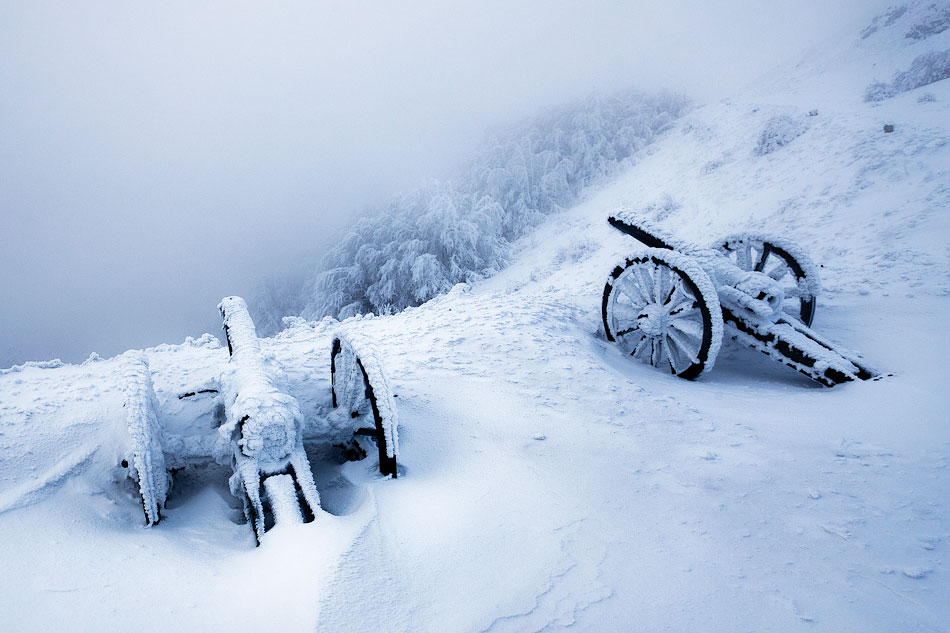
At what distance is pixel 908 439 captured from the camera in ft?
8.97

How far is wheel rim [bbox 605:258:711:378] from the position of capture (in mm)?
4684

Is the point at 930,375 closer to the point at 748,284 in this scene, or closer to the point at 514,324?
the point at 748,284

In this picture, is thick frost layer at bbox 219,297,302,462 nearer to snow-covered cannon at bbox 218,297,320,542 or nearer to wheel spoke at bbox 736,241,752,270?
snow-covered cannon at bbox 218,297,320,542

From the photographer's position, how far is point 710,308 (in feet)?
13.3

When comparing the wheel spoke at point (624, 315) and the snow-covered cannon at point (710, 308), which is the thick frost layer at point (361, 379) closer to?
the snow-covered cannon at point (710, 308)

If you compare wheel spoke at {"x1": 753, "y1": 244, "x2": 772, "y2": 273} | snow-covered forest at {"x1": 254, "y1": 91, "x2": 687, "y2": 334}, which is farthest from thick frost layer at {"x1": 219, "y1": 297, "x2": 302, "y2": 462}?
snow-covered forest at {"x1": 254, "y1": 91, "x2": 687, "y2": 334}

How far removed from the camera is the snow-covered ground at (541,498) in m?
1.65

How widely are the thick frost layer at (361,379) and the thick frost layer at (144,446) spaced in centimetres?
114

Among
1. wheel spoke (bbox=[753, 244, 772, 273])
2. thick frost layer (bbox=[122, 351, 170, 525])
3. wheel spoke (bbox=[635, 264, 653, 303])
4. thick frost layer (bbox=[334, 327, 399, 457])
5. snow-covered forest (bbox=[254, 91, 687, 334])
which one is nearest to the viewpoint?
thick frost layer (bbox=[122, 351, 170, 525])

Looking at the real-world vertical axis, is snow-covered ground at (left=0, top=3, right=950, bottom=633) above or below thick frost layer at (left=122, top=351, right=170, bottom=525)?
below

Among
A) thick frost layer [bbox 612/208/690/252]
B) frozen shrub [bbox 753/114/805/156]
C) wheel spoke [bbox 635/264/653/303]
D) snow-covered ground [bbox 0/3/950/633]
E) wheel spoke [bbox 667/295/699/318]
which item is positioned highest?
frozen shrub [bbox 753/114/805/156]

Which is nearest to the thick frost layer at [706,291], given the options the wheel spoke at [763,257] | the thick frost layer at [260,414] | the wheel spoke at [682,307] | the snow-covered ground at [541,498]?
the snow-covered ground at [541,498]

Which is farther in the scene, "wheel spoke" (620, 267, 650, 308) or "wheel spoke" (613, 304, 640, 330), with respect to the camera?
"wheel spoke" (613, 304, 640, 330)

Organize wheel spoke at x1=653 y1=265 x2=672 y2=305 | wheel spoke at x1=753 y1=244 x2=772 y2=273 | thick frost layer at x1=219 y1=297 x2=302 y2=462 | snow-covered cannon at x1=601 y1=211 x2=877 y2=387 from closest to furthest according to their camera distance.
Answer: thick frost layer at x1=219 y1=297 x2=302 y2=462 → snow-covered cannon at x1=601 y1=211 x2=877 y2=387 → wheel spoke at x1=653 y1=265 x2=672 y2=305 → wheel spoke at x1=753 y1=244 x2=772 y2=273
